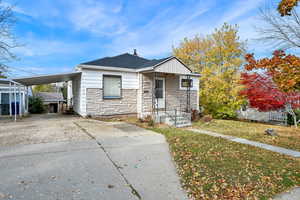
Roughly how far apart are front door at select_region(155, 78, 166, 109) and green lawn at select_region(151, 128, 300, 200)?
20.0 feet

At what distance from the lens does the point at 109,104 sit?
978cm

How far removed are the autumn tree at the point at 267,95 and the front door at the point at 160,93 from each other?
220 inches

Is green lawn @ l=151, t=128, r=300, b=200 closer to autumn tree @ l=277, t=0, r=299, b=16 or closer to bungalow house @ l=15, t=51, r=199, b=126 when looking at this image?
autumn tree @ l=277, t=0, r=299, b=16

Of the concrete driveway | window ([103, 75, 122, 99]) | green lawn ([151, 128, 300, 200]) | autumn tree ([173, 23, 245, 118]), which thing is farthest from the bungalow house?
green lawn ([151, 128, 300, 200])

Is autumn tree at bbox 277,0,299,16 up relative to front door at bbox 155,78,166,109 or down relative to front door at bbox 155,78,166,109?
up

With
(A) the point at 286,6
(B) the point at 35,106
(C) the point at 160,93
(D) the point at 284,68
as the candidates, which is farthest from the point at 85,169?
(B) the point at 35,106

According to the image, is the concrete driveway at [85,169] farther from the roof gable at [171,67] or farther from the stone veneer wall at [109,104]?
the roof gable at [171,67]

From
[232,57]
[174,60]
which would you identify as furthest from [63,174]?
[232,57]

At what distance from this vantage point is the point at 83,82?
8.92 meters

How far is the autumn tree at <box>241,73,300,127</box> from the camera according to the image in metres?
9.52

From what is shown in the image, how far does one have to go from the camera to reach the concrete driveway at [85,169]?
2.39m

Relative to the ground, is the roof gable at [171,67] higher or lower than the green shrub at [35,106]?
higher

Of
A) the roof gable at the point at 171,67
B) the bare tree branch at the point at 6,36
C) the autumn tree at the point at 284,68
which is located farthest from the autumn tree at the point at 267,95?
the bare tree branch at the point at 6,36

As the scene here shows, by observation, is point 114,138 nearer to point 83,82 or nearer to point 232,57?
point 83,82
